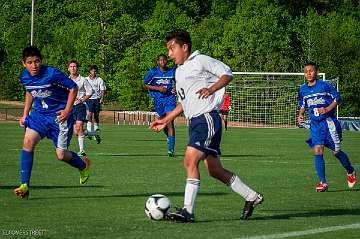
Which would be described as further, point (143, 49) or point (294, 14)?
point (294, 14)

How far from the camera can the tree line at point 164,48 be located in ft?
227

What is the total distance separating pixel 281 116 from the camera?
170ft

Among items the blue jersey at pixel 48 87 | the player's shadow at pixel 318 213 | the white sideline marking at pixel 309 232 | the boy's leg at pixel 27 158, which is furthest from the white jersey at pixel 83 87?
the white sideline marking at pixel 309 232

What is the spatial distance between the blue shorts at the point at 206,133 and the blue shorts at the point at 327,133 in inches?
177

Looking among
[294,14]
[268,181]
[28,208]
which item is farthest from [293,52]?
[28,208]

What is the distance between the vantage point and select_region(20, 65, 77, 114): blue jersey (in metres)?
12.7

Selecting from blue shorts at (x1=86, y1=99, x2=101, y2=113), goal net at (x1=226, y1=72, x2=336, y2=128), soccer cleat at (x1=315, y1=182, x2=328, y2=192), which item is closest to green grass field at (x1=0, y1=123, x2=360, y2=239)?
soccer cleat at (x1=315, y1=182, x2=328, y2=192)

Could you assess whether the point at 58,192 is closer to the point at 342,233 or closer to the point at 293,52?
the point at 342,233

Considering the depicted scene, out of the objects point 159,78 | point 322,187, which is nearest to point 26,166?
point 322,187

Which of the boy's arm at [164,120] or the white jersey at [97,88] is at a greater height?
the boy's arm at [164,120]

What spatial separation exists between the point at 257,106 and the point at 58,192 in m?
39.9

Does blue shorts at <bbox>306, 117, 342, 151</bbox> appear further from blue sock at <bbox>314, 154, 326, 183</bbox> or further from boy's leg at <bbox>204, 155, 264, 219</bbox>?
boy's leg at <bbox>204, 155, 264, 219</bbox>

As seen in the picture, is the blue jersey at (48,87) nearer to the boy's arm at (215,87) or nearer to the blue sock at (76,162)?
the blue sock at (76,162)

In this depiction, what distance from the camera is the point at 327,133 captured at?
1476 cm
